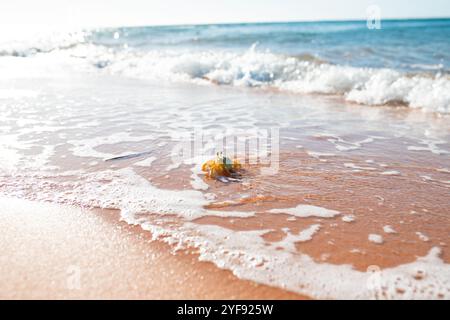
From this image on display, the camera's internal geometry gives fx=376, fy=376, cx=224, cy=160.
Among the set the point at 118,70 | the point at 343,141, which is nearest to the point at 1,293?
the point at 343,141

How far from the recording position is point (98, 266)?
95.4 inches

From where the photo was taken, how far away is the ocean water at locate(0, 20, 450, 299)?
8.30ft

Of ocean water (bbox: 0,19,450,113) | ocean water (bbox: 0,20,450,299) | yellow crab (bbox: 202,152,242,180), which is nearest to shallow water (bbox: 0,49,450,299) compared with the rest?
ocean water (bbox: 0,20,450,299)

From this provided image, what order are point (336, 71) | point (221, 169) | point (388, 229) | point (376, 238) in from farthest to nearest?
point (336, 71) → point (221, 169) → point (388, 229) → point (376, 238)

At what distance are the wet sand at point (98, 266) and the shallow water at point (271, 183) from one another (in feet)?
0.45

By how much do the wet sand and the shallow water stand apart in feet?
0.45

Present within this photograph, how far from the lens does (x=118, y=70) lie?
1534 centimetres

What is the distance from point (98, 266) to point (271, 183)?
1.92 metres

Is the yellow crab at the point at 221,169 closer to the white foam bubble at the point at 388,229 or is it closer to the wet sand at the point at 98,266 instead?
the wet sand at the point at 98,266

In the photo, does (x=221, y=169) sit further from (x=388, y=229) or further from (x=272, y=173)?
(x=388, y=229)

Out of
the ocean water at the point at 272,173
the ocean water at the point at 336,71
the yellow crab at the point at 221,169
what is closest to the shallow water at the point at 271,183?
the ocean water at the point at 272,173

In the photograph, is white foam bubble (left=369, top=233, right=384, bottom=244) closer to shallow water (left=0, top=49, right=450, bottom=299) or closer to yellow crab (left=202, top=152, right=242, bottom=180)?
shallow water (left=0, top=49, right=450, bottom=299)

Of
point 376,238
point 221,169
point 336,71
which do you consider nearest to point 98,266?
point 221,169
